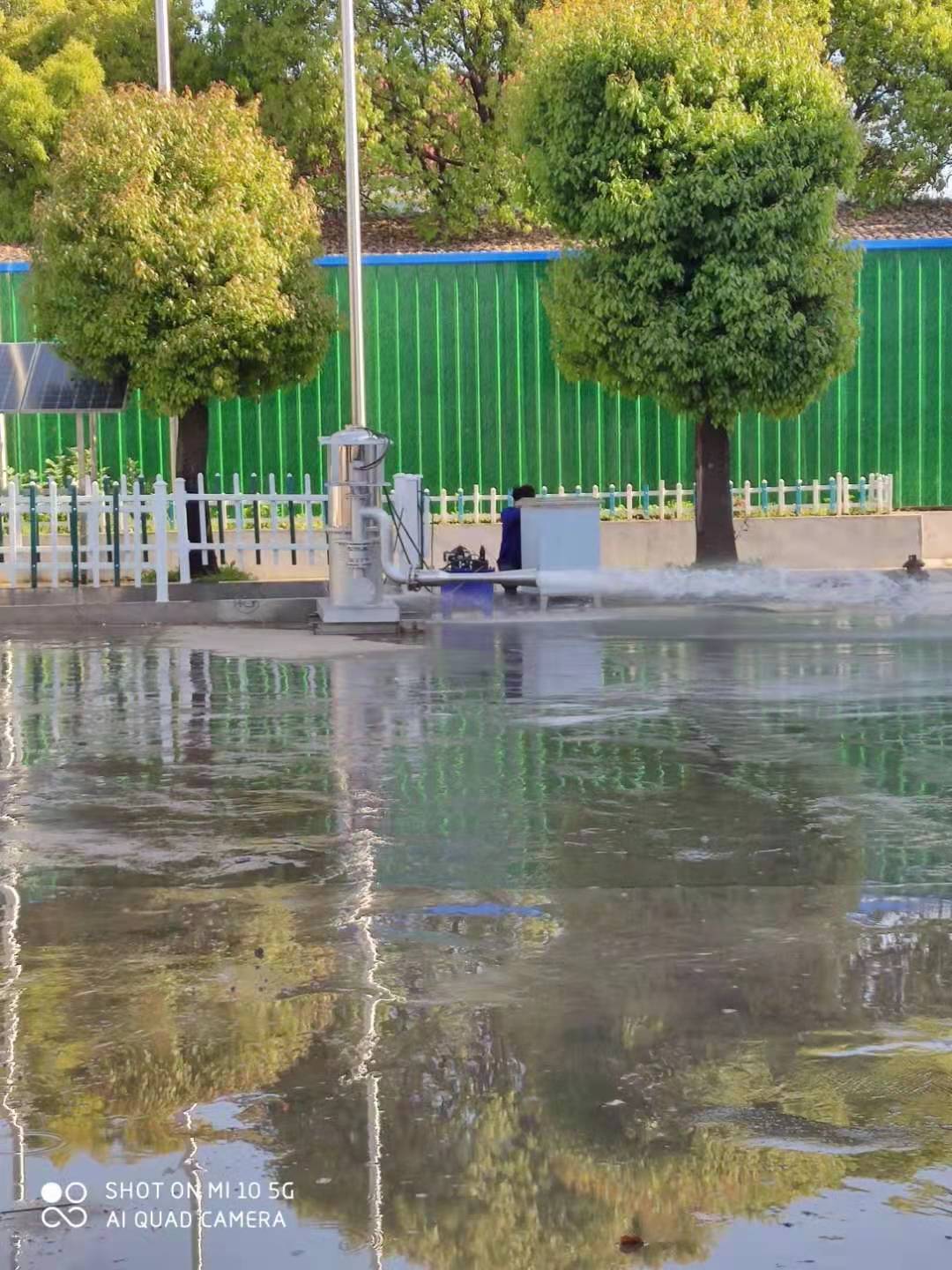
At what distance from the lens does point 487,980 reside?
225 inches

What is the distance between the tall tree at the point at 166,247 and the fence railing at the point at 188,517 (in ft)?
3.88

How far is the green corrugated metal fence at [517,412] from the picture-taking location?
28.9 m

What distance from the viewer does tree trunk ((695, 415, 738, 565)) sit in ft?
79.1

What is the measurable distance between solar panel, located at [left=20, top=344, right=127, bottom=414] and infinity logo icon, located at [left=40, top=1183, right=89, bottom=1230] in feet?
60.9

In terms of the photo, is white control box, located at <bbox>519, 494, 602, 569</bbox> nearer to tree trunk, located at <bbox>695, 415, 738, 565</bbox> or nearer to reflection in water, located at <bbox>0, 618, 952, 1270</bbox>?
tree trunk, located at <bbox>695, 415, 738, 565</bbox>

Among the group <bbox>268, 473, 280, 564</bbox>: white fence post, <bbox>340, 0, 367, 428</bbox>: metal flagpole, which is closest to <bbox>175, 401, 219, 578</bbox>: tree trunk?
<bbox>268, 473, 280, 564</bbox>: white fence post

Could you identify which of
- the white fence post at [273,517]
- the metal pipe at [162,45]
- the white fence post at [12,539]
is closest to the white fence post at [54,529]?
the white fence post at [12,539]

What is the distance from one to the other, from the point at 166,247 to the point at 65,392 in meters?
2.74

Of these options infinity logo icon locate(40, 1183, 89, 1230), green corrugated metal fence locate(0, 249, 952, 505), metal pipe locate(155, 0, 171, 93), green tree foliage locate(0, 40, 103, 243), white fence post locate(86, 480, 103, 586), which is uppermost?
green tree foliage locate(0, 40, 103, 243)

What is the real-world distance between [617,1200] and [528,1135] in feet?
1.35

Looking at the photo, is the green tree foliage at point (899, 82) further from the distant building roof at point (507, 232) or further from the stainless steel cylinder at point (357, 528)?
the stainless steel cylinder at point (357, 528)

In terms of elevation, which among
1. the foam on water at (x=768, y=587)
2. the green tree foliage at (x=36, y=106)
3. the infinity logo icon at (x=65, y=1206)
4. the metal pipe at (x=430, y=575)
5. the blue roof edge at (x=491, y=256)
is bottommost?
the infinity logo icon at (x=65, y=1206)

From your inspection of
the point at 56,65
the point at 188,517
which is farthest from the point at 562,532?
the point at 56,65

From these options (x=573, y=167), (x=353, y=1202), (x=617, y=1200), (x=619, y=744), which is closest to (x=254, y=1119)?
(x=353, y=1202)
